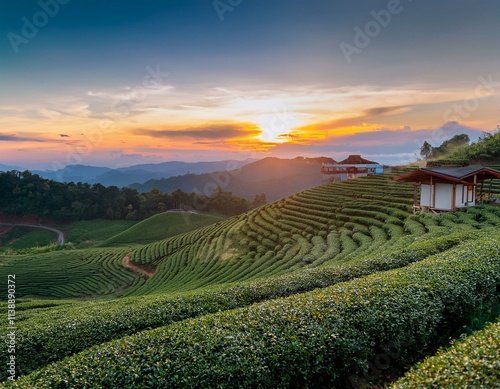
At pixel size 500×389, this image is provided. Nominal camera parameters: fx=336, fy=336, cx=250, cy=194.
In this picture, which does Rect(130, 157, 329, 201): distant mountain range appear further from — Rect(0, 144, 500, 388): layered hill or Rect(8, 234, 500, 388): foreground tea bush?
Rect(8, 234, 500, 388): foreground tea bush

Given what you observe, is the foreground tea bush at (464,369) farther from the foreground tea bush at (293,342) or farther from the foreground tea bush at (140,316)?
the foreground tea bush at (140,316)

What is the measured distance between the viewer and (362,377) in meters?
5.74

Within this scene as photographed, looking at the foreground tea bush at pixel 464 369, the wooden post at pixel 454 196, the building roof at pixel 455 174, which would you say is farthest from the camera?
the wooden post at pixel 454 196

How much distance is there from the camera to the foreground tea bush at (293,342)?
491cm

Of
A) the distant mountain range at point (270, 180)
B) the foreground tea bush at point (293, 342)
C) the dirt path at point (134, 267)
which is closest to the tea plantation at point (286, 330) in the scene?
the foreground tea bush at point (293, 342)

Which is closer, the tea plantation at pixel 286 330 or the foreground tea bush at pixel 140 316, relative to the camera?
the tea plantation at pixel 286 330

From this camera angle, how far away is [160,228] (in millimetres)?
70000

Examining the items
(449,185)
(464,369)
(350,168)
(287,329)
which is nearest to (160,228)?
(350,168)

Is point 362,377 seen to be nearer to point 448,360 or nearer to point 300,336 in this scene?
point 300,336

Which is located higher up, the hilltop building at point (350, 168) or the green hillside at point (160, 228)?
the hilltop building at point (350, 168)

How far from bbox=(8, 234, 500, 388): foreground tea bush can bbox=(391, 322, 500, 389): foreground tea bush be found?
1331mm

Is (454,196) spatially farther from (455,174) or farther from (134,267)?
(134,267)

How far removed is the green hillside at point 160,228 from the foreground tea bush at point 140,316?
58495mm

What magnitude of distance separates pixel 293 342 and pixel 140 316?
4430 mm
